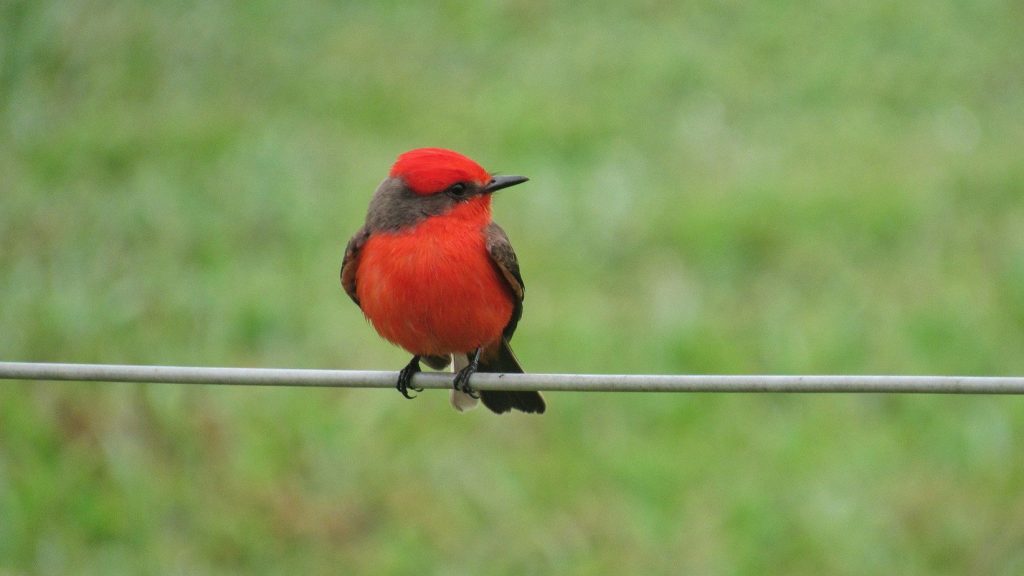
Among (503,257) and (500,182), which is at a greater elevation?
→ (500,182)

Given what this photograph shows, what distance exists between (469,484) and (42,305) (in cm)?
255

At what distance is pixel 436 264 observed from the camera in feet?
13.1

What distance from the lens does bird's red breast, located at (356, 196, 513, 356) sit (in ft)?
13.0

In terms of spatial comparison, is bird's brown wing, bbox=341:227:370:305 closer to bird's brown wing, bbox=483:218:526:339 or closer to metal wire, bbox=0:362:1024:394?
bird's brown wing, bbox=483:218:526:339

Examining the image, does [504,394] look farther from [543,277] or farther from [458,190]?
[543,277]

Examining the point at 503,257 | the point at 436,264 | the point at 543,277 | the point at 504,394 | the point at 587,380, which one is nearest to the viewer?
the point at 587,380

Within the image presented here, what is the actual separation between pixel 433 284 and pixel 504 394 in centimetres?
65

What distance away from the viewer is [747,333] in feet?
22.1

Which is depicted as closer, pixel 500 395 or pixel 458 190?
pixel 458 190

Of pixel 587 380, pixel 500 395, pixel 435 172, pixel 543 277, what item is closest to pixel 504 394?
pixel 500 395

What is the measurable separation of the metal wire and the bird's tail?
104 cm

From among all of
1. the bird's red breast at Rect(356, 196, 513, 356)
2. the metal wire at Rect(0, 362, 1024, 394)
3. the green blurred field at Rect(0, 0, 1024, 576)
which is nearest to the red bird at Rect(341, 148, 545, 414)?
the bird's red breast at Rect(356, 196, 513, 356)

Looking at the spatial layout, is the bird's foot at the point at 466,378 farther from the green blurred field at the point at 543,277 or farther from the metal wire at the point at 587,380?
the green blurred field at the point at 543,277

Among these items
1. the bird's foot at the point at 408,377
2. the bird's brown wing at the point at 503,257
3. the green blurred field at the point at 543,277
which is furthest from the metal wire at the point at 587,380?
the green blurred field at the point at 543,277
